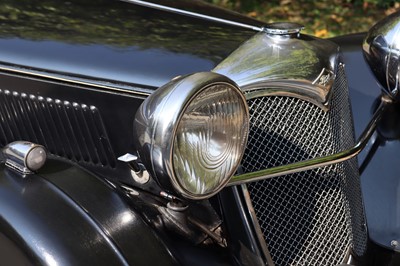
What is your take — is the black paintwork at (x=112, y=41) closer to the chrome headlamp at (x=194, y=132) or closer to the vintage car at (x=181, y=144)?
the vintage car at (x=181, y=144)

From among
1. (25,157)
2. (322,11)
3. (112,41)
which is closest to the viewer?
(25,157)

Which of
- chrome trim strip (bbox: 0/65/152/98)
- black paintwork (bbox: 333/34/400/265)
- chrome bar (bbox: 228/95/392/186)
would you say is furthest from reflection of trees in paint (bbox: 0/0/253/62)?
black paintwork (bbox: 333/34/400/265)

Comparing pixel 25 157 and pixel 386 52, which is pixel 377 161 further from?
pixel 25 157

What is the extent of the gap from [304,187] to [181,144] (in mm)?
537

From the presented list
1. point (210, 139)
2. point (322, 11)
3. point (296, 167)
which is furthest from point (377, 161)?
point (322, 11)

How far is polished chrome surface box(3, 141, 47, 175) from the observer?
1.76 meters

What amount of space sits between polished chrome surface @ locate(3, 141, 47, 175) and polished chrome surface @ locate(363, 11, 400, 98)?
1193 mm

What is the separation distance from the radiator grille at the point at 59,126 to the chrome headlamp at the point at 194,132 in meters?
0.46

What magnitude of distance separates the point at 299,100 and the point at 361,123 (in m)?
0.64

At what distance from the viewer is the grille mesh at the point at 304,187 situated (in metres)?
1.91

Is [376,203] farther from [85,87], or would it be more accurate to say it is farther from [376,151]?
[85,87]

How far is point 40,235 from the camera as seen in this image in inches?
64.7

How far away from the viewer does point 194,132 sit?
1633 mm

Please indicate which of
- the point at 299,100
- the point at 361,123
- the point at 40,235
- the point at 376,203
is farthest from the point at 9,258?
the point at 361,123
